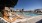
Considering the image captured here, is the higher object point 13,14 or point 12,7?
point 12,7

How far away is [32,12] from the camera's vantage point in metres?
4.87

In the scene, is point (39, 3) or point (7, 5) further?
point (7, 5)

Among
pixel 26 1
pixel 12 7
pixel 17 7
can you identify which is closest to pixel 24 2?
pixel 26 1

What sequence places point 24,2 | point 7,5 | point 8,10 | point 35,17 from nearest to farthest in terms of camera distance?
1. point 35,17
2. point 24,2
3. point 7,5
4. point 8,10

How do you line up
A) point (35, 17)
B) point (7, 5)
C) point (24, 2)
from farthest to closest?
point (7, 5)
point (24, 2)
point (35, 17)

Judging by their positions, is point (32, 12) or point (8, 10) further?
point (8, 10)

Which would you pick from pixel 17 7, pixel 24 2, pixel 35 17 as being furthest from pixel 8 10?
pixel 35 17

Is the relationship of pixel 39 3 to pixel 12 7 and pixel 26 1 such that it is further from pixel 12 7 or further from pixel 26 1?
pixel 12 7

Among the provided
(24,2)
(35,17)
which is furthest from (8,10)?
(35,17)

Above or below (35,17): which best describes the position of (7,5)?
above

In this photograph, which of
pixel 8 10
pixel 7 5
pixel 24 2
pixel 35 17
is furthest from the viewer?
pixel 8 10

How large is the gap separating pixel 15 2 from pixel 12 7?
28cm

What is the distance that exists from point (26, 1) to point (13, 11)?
95 centimetres

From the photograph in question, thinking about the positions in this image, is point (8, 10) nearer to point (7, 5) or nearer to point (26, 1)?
point (7, 5)
